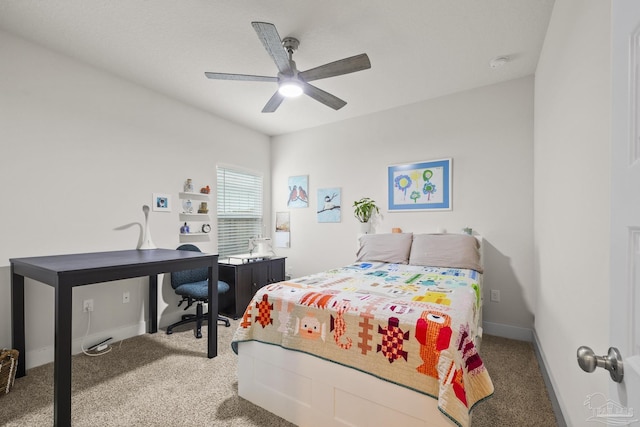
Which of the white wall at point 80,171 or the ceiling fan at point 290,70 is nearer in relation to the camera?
the ceiling fan at point 290,70

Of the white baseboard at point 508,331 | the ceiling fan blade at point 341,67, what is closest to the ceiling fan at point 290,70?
the ceiling fan blade at point 341,67

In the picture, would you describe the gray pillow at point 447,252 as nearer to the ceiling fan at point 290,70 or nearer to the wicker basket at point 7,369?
the ceiling fan at point 290,70

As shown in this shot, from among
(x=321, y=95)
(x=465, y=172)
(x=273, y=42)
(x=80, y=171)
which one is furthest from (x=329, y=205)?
(x=80, y=171)

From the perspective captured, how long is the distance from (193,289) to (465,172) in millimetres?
3172

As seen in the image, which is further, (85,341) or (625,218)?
(85,341)

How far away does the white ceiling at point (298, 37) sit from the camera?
201 cm

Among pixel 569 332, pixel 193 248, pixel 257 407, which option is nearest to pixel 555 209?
pixel 569 332

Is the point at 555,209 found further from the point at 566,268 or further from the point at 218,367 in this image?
the point at 218,367

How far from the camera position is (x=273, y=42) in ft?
6.15

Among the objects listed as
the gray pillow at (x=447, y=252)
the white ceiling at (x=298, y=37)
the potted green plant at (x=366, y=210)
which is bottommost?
the gray pillow at (x=447, y=252)

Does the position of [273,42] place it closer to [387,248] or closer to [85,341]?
[387,248]

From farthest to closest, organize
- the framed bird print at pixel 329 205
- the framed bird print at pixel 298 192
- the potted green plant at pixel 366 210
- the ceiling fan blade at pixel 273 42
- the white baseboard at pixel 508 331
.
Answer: the framed bird print at pixel 298 192 → the framed bird print at pixel 329 205 → the potted green plant at pixel 366 210 → the white baseboard at pixel 508 331 → the ceiling fan blade at pixel 273 42

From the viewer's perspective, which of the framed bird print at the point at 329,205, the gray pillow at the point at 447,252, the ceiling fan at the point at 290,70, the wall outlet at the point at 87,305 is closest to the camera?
the ceiling fan at the point at 290,70

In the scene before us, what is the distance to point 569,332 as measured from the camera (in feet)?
5.16
